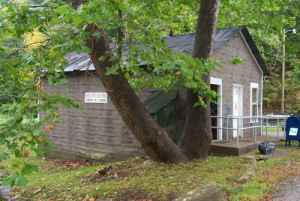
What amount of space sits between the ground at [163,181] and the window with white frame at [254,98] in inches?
205

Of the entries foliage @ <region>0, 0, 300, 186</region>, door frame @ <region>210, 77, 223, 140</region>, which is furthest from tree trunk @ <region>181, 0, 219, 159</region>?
door frame @ <region>210, 77, 223, 140</region>

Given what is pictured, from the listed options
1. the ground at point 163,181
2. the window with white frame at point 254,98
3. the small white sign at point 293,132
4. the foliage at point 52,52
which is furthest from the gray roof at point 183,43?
the foliage at point 52,52

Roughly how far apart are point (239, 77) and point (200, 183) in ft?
26.4

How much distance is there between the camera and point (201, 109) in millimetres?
9742

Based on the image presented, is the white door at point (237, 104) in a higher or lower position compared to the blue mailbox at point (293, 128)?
higher

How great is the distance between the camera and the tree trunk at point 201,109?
948 centimetres

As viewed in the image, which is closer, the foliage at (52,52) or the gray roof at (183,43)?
the foliage at (52,52)

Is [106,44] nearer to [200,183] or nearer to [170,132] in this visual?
[200,183]

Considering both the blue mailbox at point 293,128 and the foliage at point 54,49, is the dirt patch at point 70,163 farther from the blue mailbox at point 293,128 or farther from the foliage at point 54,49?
the blue mailbox at point 293,128

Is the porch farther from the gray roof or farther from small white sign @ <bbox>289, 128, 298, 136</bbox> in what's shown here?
the gray roof

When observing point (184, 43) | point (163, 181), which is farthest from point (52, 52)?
point (184, 43)

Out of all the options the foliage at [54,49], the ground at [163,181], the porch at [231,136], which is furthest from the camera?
the porch at [231,136]

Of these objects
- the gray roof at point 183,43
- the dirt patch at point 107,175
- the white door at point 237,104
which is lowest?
the dirt patch at point 107,175

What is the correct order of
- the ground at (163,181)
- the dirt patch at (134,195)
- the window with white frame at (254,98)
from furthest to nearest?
the window with white frame at (254,98) → the ground at (163,181) → the dirt patch at (134,195)
